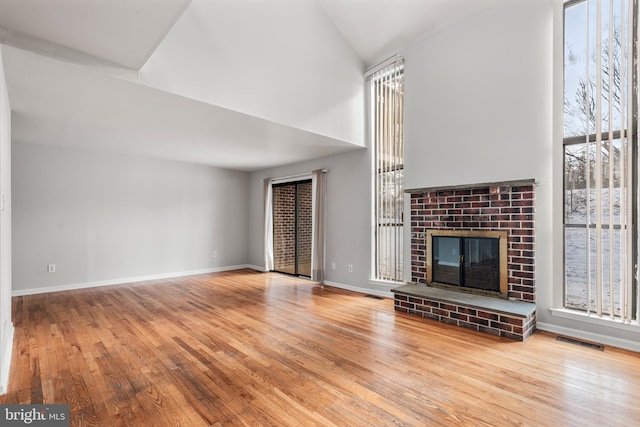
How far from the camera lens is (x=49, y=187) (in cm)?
500

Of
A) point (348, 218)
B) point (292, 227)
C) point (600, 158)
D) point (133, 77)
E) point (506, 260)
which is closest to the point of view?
point (133, 77)

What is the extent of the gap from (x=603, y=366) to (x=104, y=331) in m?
4.52

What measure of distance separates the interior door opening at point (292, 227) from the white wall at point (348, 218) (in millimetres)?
743

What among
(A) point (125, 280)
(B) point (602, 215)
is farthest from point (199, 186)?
(B) point (602, 215)

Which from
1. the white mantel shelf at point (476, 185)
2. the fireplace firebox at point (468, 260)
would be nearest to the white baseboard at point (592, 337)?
the fireplace firebox at point (468, 260)

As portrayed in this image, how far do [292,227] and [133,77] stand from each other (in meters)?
4.44

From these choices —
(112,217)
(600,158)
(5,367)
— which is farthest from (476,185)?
(112,217)

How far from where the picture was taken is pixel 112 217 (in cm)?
560

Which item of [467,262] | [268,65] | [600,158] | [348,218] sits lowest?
[467,262]

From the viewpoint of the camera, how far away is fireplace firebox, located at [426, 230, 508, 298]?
3.51 m

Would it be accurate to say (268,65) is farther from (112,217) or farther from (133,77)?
(112,217)

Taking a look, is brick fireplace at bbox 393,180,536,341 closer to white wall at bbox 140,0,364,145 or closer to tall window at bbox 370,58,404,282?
tall window at bbox 370,58,404,282

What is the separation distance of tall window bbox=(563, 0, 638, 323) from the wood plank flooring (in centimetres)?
56

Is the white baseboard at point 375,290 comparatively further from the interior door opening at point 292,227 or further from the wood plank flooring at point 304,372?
the interior door opening at point 292,227
